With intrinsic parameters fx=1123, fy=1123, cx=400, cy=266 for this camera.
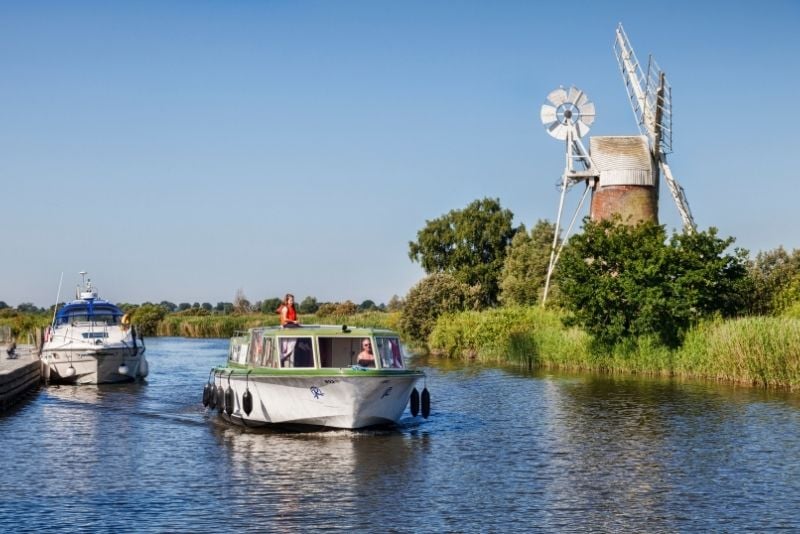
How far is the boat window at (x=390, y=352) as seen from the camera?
3139cm

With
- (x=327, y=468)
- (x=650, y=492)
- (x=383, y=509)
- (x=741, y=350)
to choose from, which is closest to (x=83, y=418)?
(x=327, y=468)

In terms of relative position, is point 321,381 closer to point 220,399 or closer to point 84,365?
point 220,399

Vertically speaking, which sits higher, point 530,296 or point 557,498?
point 530,296

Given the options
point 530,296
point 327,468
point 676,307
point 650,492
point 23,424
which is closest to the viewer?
point 650,492

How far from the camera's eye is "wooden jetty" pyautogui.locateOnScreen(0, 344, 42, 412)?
37525 mm

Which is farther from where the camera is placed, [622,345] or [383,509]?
[622,345]

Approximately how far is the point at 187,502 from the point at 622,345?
33.4 m

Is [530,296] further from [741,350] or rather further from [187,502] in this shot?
[187,502]

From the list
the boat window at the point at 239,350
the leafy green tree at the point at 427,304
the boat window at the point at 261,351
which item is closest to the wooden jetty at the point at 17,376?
the boat window at the point at 239,350

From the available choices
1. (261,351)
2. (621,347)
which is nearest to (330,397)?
(261,351)

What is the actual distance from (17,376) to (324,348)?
14613 millimetres

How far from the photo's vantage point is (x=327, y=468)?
1001 inches

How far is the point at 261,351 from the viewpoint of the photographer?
32062 mm

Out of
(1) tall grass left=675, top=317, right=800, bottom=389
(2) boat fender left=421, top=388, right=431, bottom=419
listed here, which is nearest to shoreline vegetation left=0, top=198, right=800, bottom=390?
(1) tall grass left=675, top=317, right=800, bottom=389
